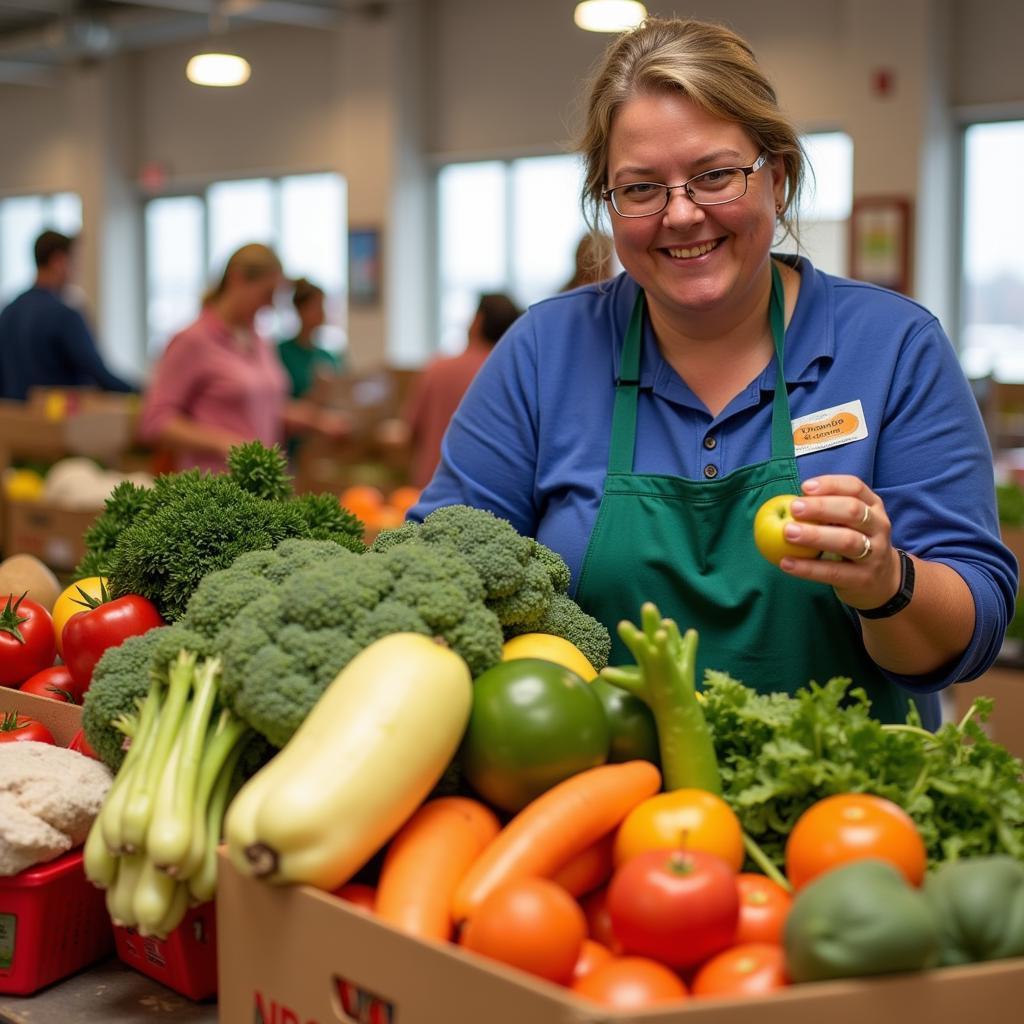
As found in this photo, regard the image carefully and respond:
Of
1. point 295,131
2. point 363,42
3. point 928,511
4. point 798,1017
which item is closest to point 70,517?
point 928,511

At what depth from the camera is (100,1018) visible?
127cm

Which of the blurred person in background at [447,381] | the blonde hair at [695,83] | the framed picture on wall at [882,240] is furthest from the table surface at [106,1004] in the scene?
the framed picture on wall at [882,240]

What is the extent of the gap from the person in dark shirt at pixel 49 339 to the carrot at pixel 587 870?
5250 mm

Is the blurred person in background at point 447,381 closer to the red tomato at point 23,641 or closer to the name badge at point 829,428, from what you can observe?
the red tomato at point 23,641

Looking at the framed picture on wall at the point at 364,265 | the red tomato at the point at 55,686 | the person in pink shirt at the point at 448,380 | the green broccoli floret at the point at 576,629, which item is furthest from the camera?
the framed picture on wall at the point at 364,265

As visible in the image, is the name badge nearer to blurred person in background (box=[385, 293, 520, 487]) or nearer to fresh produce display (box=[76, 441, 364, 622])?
fresh produce display (box=[76, 441, 364, 622])

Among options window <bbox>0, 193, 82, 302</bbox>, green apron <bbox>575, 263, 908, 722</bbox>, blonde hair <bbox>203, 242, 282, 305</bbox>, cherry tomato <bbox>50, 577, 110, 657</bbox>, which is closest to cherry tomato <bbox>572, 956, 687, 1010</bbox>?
green apron <bbox>575, 263, 908, 722</bbox>

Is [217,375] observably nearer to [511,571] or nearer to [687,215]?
[687,215]

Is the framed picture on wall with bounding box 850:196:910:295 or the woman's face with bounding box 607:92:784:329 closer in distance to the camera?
the woman's face with bounding box 607:92:784:329

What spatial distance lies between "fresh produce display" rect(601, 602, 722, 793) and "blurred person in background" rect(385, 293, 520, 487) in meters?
3.98

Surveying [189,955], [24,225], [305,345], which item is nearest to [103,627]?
[189,955]

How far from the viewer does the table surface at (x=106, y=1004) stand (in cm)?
127

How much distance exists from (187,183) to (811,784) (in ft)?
42.4

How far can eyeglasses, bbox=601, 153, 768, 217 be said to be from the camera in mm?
1608
